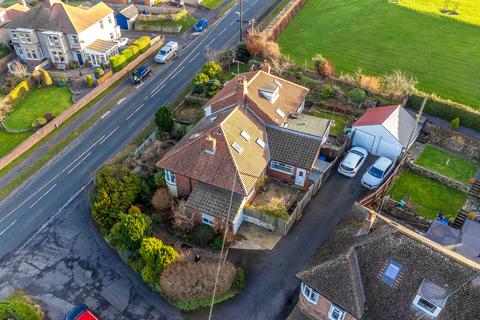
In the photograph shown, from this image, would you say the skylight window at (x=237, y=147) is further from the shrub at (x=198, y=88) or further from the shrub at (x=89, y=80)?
the shrub at (x=89, y=80)

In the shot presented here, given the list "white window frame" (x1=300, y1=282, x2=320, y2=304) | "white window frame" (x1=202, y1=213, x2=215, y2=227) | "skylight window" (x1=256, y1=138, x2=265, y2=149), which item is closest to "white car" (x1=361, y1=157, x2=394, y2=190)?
"skylight window" (x1=256, y1=138, x2=265, y2=149)

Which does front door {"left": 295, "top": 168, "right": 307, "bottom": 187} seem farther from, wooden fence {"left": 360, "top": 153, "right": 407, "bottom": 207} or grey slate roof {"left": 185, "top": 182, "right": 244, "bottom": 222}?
grey slate roof {"left": 185, "top": 182, "right": 244, "bottom": 222}

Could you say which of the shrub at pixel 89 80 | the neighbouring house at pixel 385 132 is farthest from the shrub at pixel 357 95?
the shrub at pixel 89 80

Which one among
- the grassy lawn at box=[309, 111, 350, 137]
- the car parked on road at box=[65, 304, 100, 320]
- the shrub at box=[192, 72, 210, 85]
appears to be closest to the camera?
the car parked on road at box=[65, 304, 100, 320]

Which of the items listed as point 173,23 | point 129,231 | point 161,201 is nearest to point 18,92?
point 173,23

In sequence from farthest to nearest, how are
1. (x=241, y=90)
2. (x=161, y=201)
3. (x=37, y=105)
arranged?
1. (x=37, y=105)
2. (x=241, y=90)
3. (x=161, y=201)

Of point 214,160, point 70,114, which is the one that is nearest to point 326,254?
point 214,160

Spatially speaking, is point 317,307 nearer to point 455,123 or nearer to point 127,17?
point 455,123
